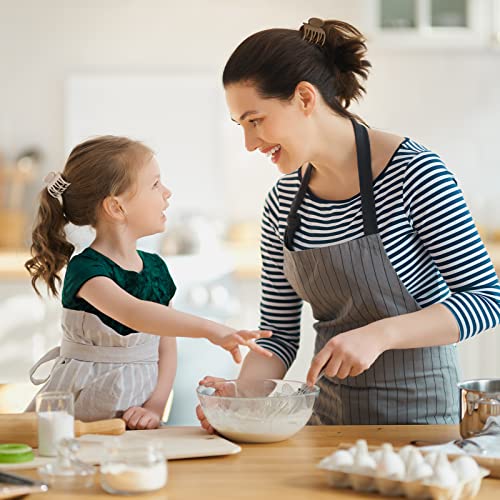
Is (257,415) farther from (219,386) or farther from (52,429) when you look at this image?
(52,429)

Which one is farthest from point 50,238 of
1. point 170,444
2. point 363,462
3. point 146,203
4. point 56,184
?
point 363,462

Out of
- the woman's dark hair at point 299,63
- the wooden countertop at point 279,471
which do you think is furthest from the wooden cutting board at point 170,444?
the woman's dark hair at point 299,63

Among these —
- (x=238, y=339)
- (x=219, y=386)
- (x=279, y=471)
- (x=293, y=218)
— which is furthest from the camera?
(x=293, y=218)

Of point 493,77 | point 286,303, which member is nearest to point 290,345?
point 286,303

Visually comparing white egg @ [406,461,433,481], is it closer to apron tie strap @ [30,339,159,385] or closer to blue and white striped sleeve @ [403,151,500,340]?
blue and white striped sleeve @ [403,151,500,340]

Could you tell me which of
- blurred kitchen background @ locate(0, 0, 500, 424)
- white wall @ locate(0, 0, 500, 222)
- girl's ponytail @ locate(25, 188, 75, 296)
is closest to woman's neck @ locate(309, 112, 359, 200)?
girl's ponytail @ locate(25, 188, 75, 296)

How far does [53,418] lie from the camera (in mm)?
1420

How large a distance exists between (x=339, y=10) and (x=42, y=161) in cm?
156

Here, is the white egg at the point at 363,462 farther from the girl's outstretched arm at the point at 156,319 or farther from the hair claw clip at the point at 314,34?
the hair claw clip at the point at 314,34

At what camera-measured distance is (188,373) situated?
221 cm

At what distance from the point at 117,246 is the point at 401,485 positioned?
93 centimetres

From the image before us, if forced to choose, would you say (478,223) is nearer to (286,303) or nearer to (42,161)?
(42,161)

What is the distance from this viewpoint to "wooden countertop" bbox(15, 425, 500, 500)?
4.12 ft

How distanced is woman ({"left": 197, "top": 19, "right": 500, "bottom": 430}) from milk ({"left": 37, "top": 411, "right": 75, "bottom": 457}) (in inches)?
21.9
